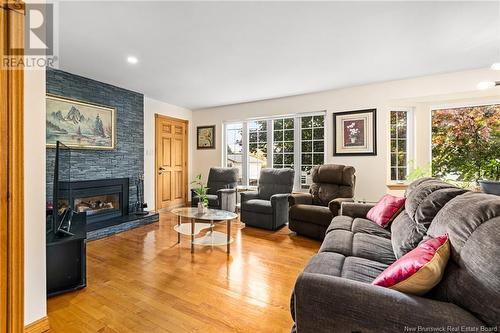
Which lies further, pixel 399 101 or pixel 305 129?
pixel 305 129

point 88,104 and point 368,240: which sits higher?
point 88,104

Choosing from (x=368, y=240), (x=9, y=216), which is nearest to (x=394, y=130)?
(x=368, y=240)

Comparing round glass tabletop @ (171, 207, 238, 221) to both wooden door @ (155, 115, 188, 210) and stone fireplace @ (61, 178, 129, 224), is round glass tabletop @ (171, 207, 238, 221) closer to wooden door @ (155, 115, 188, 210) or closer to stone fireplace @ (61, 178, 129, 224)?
stone fireplace @ (61, 178, 129, 224)

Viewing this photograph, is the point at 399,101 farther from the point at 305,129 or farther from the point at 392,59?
the point at 305,129

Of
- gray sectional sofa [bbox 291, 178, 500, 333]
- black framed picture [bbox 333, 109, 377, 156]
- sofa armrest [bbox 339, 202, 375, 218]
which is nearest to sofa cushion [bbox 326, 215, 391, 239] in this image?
sofa armrest [bbox 339, 202, 375, 218]

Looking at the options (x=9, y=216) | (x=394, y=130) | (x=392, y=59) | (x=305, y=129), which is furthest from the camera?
(x=305, y=129)

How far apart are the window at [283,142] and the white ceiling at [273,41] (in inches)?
43.0

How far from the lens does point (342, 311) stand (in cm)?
95


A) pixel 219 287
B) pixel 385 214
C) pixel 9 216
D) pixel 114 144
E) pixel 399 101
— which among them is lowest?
pixel 219 287

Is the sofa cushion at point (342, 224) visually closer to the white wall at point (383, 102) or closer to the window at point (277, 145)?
the white wall at point (383, 102)

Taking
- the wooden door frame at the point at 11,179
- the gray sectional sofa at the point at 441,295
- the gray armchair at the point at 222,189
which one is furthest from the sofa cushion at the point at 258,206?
the wooden door frame at the point at 11,179

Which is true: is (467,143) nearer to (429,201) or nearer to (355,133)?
(355,133)

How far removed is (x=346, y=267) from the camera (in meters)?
1.47

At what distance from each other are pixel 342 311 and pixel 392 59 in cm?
309
